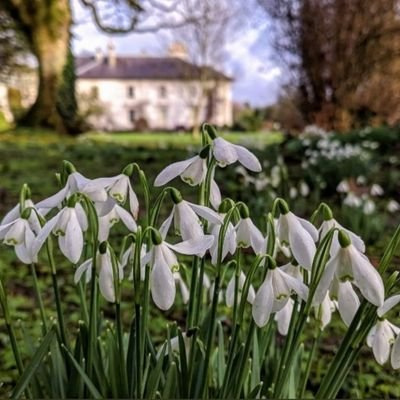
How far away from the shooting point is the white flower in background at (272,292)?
774mm

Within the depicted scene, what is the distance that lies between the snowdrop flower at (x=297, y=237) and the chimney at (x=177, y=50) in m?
19.1

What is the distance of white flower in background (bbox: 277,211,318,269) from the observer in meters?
0.78

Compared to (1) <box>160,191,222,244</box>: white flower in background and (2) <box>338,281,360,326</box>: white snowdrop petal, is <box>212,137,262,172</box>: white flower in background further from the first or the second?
(2) <box>338,281,360,326</box>: white snowdrop petal

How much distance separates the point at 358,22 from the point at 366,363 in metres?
8.95

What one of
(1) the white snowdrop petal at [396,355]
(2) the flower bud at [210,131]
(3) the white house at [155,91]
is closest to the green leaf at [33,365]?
(2) the flower bud at [210,131]

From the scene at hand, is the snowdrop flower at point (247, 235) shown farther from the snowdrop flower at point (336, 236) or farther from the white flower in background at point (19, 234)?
the white flower in background at point (19, 234)

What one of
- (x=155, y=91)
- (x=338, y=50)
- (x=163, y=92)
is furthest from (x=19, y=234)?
(x=155, y=91)

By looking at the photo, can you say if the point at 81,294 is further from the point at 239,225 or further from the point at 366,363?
the point at 366,363

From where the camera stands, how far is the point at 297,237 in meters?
0.79

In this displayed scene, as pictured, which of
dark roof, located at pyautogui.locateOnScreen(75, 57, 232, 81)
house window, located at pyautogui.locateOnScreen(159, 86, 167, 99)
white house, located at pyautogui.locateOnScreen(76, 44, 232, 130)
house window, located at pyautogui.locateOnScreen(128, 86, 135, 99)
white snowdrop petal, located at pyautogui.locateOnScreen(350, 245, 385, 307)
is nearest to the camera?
white snowdrop petal, located at pyautogui.locateOnScreen(350, 245, 385, 307)

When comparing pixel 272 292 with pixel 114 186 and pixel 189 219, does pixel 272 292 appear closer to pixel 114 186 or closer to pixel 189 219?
pixel 189 219

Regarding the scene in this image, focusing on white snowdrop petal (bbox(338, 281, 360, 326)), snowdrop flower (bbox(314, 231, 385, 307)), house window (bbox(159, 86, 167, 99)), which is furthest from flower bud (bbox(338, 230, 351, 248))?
house window (bbox(159, 86, 167, 99))

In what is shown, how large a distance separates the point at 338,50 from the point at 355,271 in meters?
9.67

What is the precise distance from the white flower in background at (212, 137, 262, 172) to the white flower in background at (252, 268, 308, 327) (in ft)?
0.51
